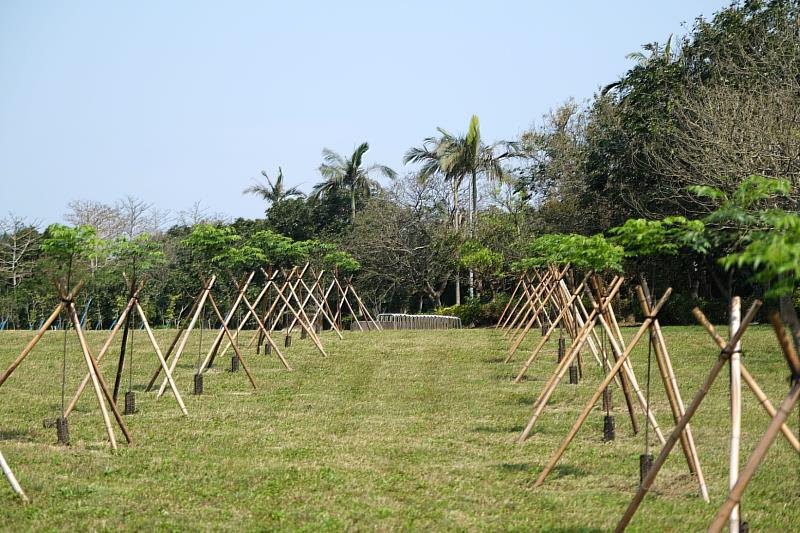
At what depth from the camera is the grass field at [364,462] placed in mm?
7703

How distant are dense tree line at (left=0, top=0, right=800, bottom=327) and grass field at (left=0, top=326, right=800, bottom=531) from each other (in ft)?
28.4

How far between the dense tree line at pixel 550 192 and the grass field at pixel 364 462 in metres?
8.64

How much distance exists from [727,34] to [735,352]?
24.0 metres

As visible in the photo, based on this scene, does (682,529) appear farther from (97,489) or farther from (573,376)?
(573,376)

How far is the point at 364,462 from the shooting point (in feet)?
32.1

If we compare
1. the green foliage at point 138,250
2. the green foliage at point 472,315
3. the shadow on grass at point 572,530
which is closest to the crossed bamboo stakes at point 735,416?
the shadow on grass at point 572,530

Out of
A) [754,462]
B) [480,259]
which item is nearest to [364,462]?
[754,462]

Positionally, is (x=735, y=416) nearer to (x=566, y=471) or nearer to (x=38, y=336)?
(x=566, y=471)

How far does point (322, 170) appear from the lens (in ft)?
151

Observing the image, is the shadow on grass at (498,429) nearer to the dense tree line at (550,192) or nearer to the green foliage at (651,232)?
the green foliage at (651,232)

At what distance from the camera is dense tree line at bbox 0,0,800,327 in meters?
24.2

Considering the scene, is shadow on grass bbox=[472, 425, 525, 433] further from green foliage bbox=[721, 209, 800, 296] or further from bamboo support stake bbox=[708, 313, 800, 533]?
green foliage bbox=[721, 209, 800, 296]

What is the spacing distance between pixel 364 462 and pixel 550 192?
3081 cm

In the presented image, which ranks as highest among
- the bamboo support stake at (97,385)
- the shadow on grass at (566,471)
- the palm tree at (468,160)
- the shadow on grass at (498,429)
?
the palm tree at (468,160)
